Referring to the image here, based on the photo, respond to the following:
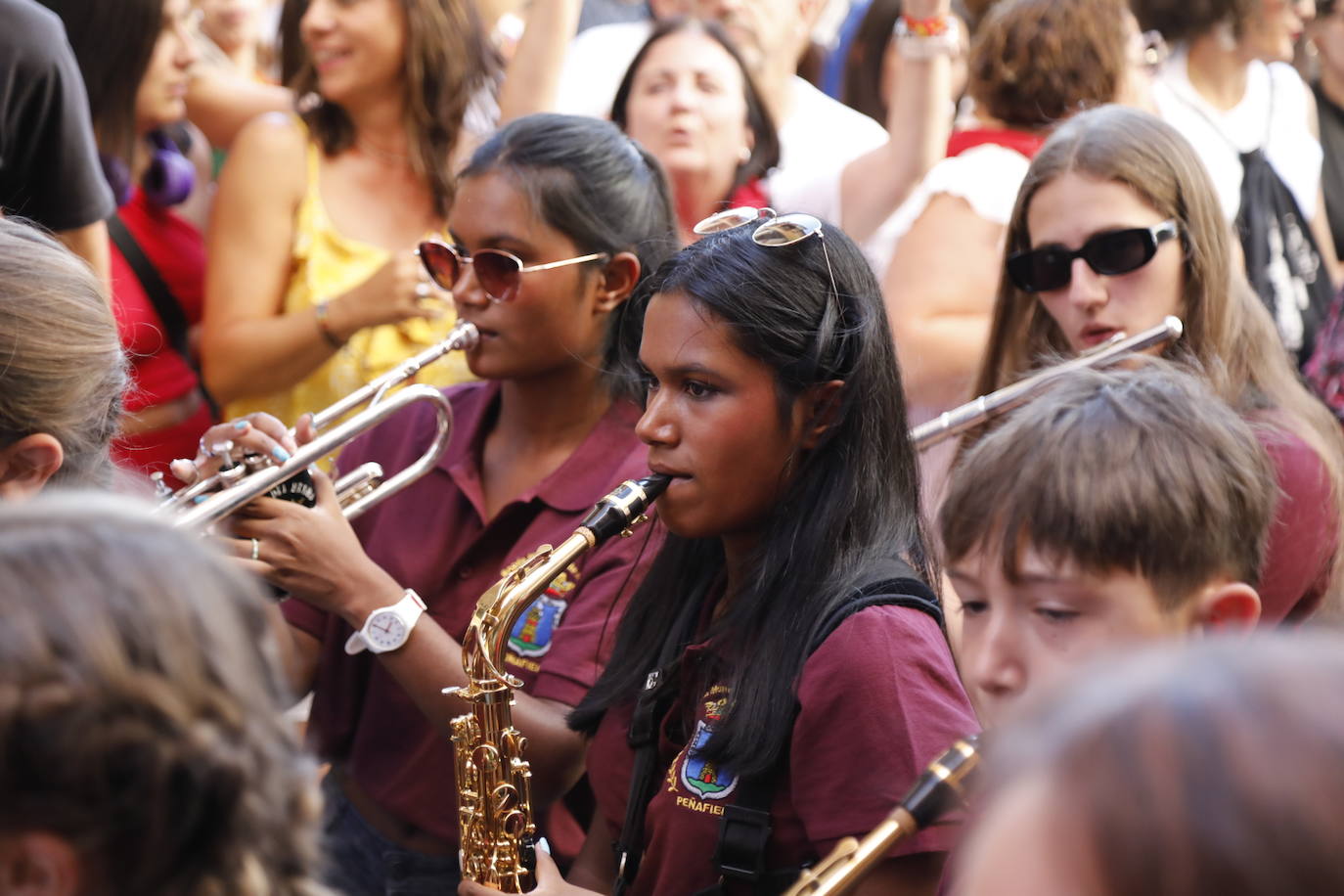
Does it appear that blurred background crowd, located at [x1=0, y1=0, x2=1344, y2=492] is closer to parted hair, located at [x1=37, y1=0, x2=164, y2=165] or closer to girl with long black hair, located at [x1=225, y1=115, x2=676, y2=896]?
parted hair, located at [x1=37, y1=0, x2=164, y2=165]

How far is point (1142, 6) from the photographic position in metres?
4.68

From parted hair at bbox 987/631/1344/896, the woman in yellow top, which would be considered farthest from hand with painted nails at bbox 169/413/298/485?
parted hair at bbox 987/631/1344/896

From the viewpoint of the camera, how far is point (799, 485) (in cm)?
219

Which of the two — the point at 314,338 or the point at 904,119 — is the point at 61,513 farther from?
the point at 904,119

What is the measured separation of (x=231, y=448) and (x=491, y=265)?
0.57 metres

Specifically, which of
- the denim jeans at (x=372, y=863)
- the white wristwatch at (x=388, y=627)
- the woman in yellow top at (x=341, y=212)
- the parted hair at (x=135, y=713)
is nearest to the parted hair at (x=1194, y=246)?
the white wristwatch at (x=388, y=627)

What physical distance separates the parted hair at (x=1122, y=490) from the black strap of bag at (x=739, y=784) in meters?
0.15

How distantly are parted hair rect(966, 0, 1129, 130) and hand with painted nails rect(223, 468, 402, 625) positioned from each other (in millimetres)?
2070

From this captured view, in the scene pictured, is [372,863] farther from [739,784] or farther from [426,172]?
[426,172]

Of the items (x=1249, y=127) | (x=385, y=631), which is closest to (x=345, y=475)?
(x=385, y=631)

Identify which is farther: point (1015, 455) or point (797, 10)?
point (797, 10)

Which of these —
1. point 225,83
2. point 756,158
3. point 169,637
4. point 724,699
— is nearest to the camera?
point 169,637

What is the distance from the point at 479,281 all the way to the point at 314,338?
0.78 metres

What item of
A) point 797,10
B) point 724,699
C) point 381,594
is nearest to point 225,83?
point 797,10
